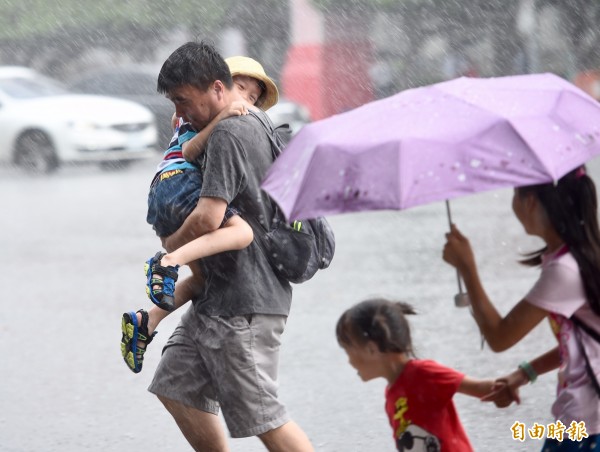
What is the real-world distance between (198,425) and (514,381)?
114 centimetres

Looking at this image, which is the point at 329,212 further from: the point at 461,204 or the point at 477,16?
the point at 477,16

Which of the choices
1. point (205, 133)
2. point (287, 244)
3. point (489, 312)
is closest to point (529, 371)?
point (489, 312)

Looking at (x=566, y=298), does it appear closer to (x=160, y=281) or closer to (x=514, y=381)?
(x=514, y=381)

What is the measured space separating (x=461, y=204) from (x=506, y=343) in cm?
970

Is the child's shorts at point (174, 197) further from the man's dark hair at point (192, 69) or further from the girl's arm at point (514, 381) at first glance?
the girl's arm at point (514, 381)

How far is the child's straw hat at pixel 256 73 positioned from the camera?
13.3 ft

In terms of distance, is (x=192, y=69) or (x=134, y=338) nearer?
(x=192, y=69)

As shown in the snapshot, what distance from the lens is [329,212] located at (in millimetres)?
3076

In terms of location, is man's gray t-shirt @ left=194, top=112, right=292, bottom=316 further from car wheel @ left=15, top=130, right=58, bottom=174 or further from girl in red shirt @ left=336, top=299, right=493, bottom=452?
car wheel @ left=15, top=130, right=58, bottom=174

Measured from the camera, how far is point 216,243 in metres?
3.66

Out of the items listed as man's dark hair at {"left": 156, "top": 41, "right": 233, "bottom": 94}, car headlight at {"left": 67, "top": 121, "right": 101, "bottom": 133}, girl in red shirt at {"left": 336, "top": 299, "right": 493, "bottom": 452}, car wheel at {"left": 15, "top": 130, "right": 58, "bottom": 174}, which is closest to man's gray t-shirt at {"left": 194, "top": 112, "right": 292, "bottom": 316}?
man's dark hair at {"left": 156, "top": 41, "right": 233, "bottom": 94}

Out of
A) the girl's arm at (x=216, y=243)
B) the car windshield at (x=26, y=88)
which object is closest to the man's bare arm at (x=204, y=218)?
the girl's arm at (x=216, y=243)

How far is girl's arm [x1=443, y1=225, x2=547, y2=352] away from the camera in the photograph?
125 inches

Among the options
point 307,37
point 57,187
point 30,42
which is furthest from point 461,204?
point 30,42
